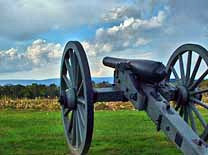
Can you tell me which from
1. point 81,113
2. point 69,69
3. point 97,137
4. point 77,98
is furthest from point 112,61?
point 97,137

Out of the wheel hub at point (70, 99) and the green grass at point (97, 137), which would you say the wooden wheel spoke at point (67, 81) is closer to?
the wheel hub at point (70, 99)

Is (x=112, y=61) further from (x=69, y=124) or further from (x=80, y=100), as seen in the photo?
(x=69, y=124)

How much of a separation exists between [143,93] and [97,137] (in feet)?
11.0

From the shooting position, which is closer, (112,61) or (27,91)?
(112,61)

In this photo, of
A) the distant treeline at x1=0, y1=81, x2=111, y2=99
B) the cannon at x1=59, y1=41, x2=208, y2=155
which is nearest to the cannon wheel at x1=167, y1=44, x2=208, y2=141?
the cannon at x1=59, y1=41, x2=208, y2=155

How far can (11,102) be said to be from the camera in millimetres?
15477

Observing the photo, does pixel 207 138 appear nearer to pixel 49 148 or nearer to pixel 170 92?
pixel 170 92

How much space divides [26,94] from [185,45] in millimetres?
10847

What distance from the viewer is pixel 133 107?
7.42 m

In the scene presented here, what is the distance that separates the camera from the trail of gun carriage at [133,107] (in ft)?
16.9

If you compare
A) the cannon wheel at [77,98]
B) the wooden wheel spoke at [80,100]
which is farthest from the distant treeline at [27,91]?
the wooden wheel spoke at [80,100]

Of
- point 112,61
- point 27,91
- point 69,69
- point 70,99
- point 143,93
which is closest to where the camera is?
point 143,93

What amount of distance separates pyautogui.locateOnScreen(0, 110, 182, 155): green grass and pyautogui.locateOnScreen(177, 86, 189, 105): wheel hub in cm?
96

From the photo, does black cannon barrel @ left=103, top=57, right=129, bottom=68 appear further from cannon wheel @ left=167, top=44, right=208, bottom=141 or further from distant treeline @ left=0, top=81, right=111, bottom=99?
distant treeline @ left=0, top=81, right=111, bottom=99
